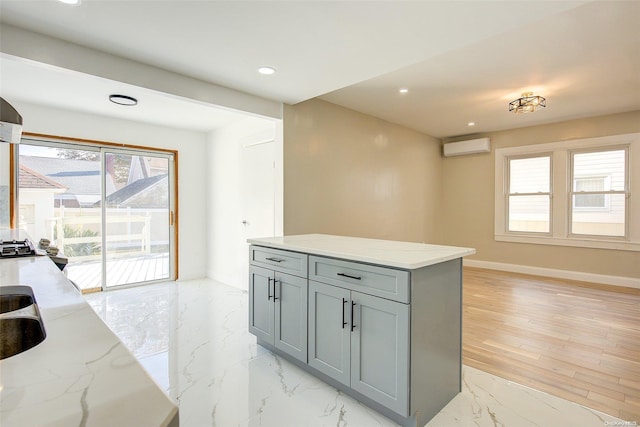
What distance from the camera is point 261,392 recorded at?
208 centimetres

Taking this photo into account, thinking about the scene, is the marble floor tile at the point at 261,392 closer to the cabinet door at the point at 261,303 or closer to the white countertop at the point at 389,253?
the cabinet door at the point at 261,303

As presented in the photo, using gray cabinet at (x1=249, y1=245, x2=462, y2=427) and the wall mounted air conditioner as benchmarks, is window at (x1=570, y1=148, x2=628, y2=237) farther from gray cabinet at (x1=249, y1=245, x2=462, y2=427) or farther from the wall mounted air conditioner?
gray cabinet at (x1=249, y1=245, x2=462, y2=427)

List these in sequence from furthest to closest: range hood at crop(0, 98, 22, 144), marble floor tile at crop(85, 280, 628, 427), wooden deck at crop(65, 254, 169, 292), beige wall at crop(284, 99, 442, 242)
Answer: wooden deck at crop(65, 254, 169, 292), beige wall at crop(284, 99, 442, 242), marble floor tile at crop(85, 280, 628, 427), range hood at crop(0, 98, 22, 144)

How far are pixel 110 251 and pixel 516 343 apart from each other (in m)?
5.05

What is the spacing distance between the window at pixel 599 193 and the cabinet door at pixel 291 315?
5.07 m

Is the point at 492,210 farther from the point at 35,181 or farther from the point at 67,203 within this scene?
the point at 35,181

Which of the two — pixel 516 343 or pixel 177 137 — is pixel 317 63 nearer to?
pixel 516 343

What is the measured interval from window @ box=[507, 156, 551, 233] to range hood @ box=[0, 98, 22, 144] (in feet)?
21.1

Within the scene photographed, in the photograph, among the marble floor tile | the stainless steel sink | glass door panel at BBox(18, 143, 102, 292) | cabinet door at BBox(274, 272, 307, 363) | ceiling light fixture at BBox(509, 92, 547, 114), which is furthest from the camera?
glass door panel at BBox(18, 143, 102, 292)

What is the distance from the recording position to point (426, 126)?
540 cm

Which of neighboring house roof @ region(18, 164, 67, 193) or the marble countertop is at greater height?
neighboring house roof @ region(18, 164, 67, 193)

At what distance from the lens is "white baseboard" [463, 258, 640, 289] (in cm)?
467

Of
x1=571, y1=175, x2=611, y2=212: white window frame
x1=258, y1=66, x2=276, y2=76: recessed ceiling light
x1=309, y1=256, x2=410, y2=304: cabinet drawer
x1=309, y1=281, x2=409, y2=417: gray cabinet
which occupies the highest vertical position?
x1=258, y1=66, x2=276, y2=76: recessed ceiling light

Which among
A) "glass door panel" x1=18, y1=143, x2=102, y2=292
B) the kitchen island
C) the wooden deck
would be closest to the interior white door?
the wooden deck
